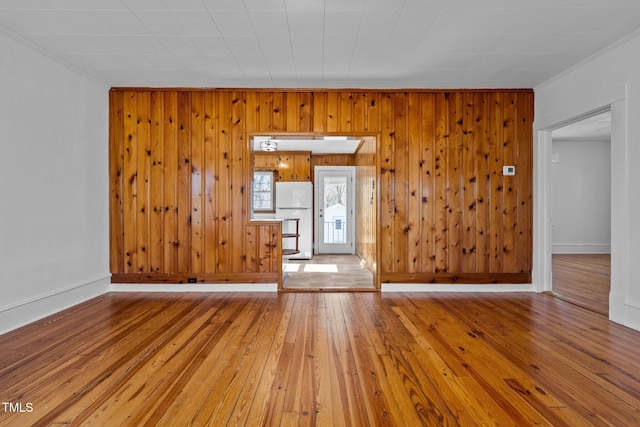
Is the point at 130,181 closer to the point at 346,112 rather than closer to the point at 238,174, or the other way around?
the point at 238,174

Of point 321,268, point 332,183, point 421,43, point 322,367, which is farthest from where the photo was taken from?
point 332,183

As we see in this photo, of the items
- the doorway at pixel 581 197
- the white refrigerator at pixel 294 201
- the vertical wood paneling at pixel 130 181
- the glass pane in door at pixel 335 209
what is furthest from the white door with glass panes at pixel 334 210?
the vertical wood paneling at pixel 130 181

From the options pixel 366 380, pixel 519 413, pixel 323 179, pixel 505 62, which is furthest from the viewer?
pixel 323 179

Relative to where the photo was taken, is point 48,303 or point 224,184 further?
point 224,184

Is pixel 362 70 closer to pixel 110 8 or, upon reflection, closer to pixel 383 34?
pixel 383 34

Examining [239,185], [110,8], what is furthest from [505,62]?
[110,8]

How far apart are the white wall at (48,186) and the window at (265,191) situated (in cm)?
400

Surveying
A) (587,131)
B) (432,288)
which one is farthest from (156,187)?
(587,131)

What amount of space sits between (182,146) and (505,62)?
3743mm

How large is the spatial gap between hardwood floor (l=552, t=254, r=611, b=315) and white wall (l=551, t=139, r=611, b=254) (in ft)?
1.89

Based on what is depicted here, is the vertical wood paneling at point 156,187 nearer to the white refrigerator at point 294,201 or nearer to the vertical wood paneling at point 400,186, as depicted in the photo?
the vertical wood paneling at point 400,186

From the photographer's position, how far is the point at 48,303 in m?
3.48

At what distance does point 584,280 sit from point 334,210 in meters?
5.04

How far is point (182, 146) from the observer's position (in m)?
4.55
